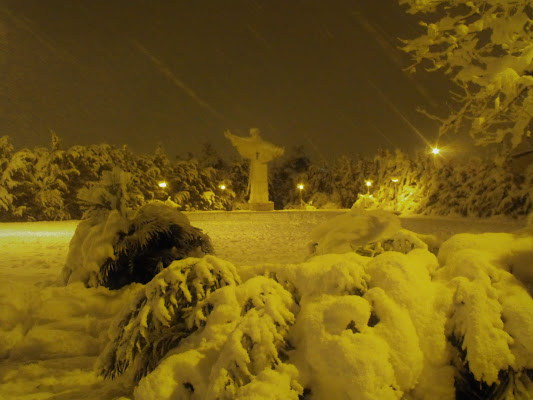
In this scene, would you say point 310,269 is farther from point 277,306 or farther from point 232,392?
point 232,392

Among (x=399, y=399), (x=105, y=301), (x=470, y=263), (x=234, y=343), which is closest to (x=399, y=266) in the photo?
(x=470, y=263)

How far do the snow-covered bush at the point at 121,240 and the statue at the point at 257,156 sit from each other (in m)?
A: 16.1

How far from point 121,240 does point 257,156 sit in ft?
56.1

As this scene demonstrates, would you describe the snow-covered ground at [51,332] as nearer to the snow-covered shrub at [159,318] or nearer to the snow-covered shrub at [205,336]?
the snow-covered shrub at [159,318]

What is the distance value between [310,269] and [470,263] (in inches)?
32.8

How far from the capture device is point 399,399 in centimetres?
163

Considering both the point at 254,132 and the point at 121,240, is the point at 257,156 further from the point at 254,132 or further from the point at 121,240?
the point at 121,240

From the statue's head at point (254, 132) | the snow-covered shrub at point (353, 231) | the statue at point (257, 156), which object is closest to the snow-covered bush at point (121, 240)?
the snow-covered shrub at point (353, 231)

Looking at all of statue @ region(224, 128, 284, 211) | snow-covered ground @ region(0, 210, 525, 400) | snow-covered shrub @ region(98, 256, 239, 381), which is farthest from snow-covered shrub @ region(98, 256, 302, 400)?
statue @ region(224, 128, 284, 211)

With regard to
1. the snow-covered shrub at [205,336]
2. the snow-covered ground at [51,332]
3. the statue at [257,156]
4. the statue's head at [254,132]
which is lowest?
the snow-covered ground at [51,332]

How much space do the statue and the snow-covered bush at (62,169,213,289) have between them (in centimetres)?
1609

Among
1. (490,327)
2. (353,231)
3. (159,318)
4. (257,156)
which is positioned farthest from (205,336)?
(257,156)

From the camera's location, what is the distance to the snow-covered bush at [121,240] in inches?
179

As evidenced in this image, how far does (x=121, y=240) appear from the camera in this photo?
4.66 m
